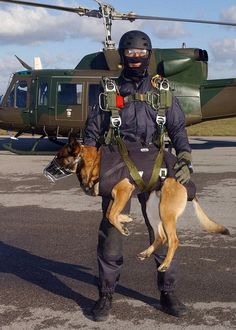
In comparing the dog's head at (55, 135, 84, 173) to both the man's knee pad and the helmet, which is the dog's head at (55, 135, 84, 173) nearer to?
the man's knee pad

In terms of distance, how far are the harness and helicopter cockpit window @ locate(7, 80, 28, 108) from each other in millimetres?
11601

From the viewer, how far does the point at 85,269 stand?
17.3ft

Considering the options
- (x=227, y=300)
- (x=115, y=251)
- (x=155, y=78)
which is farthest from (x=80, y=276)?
(x=155, y=78)

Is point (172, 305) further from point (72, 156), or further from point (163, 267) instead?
point (72, 156)

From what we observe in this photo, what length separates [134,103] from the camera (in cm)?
396

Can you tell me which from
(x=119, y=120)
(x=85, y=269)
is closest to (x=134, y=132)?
(x=119, y=120)

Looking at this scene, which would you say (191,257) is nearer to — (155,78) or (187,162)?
(187,162)

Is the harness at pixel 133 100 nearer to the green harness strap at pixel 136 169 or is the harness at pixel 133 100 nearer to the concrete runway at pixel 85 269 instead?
the green harness strap at pixel 136 169

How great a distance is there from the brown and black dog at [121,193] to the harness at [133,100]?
9 centimetres

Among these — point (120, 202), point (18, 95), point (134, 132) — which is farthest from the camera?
point (18, 95)

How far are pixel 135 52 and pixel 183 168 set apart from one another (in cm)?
94

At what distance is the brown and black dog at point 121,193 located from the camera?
12.4 ft

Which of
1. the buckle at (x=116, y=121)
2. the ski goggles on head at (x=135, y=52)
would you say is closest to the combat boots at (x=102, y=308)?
the buckle at (x=116, y=121)

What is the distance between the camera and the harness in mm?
3842
